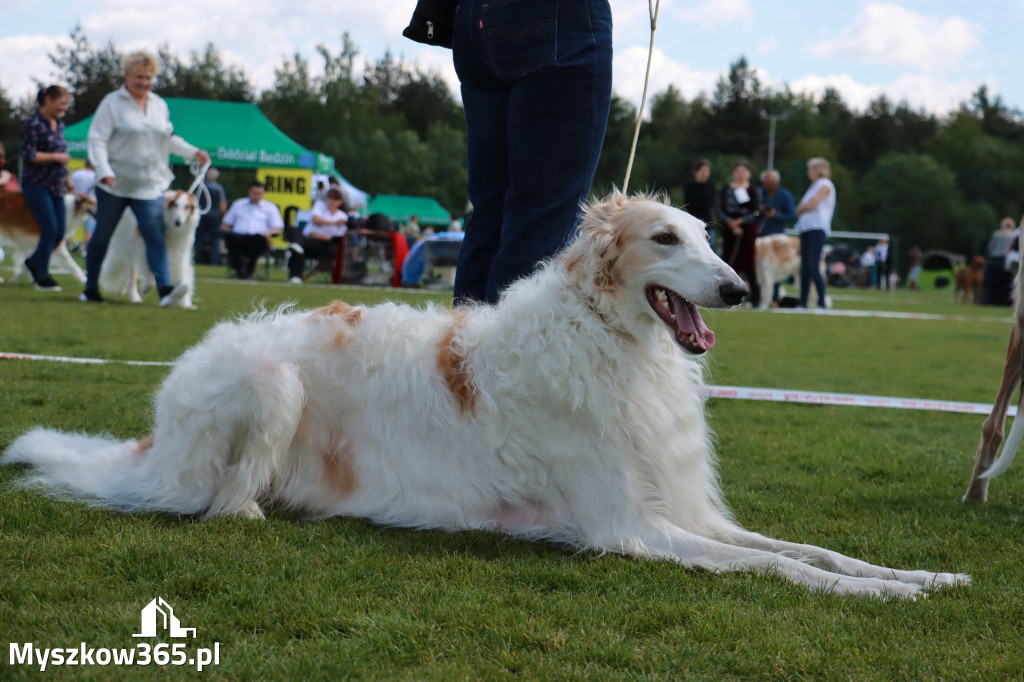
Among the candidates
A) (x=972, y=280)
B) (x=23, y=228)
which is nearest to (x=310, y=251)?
(x=23, y=228)

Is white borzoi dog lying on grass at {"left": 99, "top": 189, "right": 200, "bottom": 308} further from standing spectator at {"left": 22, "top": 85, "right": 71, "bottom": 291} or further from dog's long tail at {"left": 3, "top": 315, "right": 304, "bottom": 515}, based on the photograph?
dog's long tail at {"left": 3, "top": 315, "right": 304, "bottom": 515}

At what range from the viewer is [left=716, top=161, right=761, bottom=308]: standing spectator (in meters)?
16.0

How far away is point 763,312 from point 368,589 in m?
14.6

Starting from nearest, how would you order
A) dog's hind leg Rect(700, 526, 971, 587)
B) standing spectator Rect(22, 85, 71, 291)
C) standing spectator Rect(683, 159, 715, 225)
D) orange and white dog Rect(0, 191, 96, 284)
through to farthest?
dog's hind leg Rect(700, 526, 971, 587) < standing spectator Rect(22, 85, 71, 291) < orange and white dog Rect(0, 191, 96, 284) < standing spectator Rect(683, 159, 715, 225)

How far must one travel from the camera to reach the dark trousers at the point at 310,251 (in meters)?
19.1

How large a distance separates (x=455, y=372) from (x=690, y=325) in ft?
2.67

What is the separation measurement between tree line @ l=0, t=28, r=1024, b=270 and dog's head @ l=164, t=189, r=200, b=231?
19.8 m

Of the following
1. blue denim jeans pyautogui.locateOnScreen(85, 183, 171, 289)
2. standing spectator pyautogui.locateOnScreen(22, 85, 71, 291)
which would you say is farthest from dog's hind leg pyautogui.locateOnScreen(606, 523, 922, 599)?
standing spectator pyautogui.locateOnScreen(22, 85, 71, 291)

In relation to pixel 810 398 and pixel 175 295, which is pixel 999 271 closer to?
pixel 810 398

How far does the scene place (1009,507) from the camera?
12.4 feet

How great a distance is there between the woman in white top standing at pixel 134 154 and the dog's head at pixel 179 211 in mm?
919

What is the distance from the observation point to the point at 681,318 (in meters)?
2.99

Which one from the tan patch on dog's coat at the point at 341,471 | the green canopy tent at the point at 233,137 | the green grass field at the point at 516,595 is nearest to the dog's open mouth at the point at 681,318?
the green grass field at the point at 516,595

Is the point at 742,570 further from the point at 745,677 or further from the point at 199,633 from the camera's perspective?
the point at 199,633
